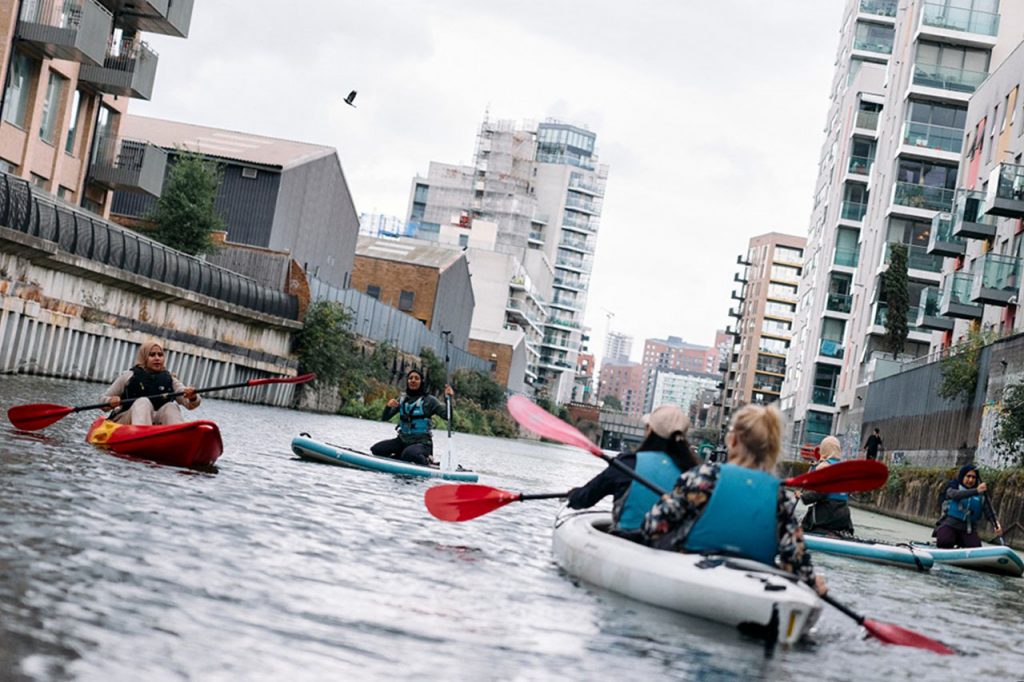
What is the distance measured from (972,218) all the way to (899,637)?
136 ft

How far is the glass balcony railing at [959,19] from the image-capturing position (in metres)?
67.5

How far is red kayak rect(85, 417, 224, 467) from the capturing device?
15.6 metres

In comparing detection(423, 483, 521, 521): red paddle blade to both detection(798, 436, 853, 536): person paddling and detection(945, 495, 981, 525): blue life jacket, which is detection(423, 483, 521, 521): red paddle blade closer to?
detection(798, 436, 853, 536): person paddling

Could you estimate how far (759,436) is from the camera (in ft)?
30.6

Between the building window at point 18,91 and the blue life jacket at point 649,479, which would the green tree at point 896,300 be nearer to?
the building window at point 18,91

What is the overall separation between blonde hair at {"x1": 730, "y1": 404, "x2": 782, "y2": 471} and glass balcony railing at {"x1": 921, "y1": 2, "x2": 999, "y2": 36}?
63.5 meters

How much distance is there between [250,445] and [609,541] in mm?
13296

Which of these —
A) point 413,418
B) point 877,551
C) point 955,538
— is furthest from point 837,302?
point 877,551

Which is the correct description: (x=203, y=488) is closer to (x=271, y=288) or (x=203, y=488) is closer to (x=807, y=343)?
(x=271, y=288)

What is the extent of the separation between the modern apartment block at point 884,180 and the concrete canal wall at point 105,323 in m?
25.9

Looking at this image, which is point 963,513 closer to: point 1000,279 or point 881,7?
point 1000,279

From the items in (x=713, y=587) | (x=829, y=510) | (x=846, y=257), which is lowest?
(x=713, y=587)

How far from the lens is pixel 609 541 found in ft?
34.1

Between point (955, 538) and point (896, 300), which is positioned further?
point (896, 300)
